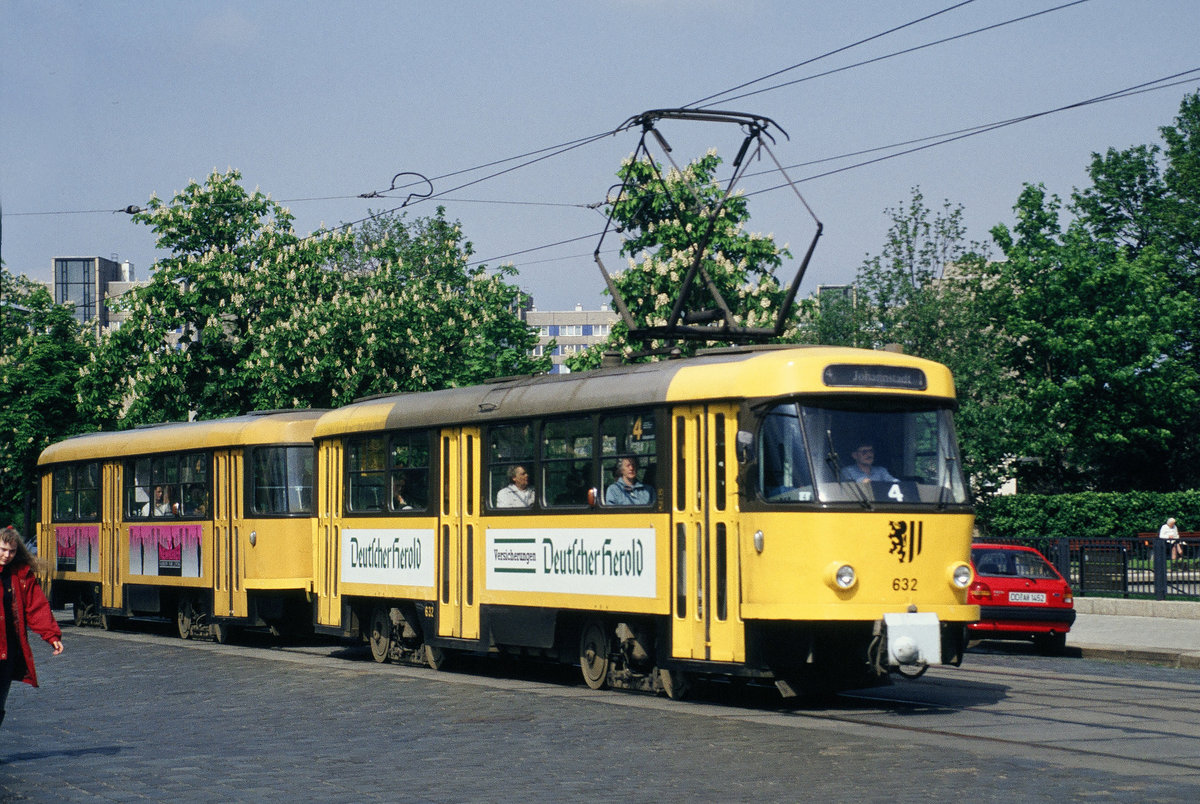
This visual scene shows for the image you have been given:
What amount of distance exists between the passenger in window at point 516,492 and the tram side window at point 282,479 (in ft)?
19.1

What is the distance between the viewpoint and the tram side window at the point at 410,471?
18328 mm

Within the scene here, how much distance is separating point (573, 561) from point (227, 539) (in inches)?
343

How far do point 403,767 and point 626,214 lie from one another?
77.7 feet

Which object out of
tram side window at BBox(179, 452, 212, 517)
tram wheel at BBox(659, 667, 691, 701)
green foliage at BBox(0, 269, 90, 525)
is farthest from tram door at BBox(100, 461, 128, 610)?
green foliage at BBox(0, 269, 90, 525)

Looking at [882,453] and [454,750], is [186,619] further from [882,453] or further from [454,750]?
[454,750]

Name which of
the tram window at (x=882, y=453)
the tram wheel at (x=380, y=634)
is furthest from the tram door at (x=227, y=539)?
the tram window at (x=882, y=453)

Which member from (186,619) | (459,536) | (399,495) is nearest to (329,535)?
(399,495)

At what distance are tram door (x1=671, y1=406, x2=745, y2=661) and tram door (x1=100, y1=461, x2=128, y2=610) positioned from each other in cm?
1438

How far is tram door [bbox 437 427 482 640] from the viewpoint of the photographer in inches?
685

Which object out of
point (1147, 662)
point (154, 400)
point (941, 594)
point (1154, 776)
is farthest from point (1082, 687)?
point (154, 400)

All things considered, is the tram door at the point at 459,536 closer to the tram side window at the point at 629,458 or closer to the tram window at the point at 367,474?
the tram window at the point at 367,474

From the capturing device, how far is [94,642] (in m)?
23.7

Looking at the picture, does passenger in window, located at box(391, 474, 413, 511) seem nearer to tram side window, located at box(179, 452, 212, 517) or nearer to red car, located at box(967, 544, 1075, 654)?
tram side window, located at box(179, 452, 212, 517)

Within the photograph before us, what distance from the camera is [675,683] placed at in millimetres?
14594
